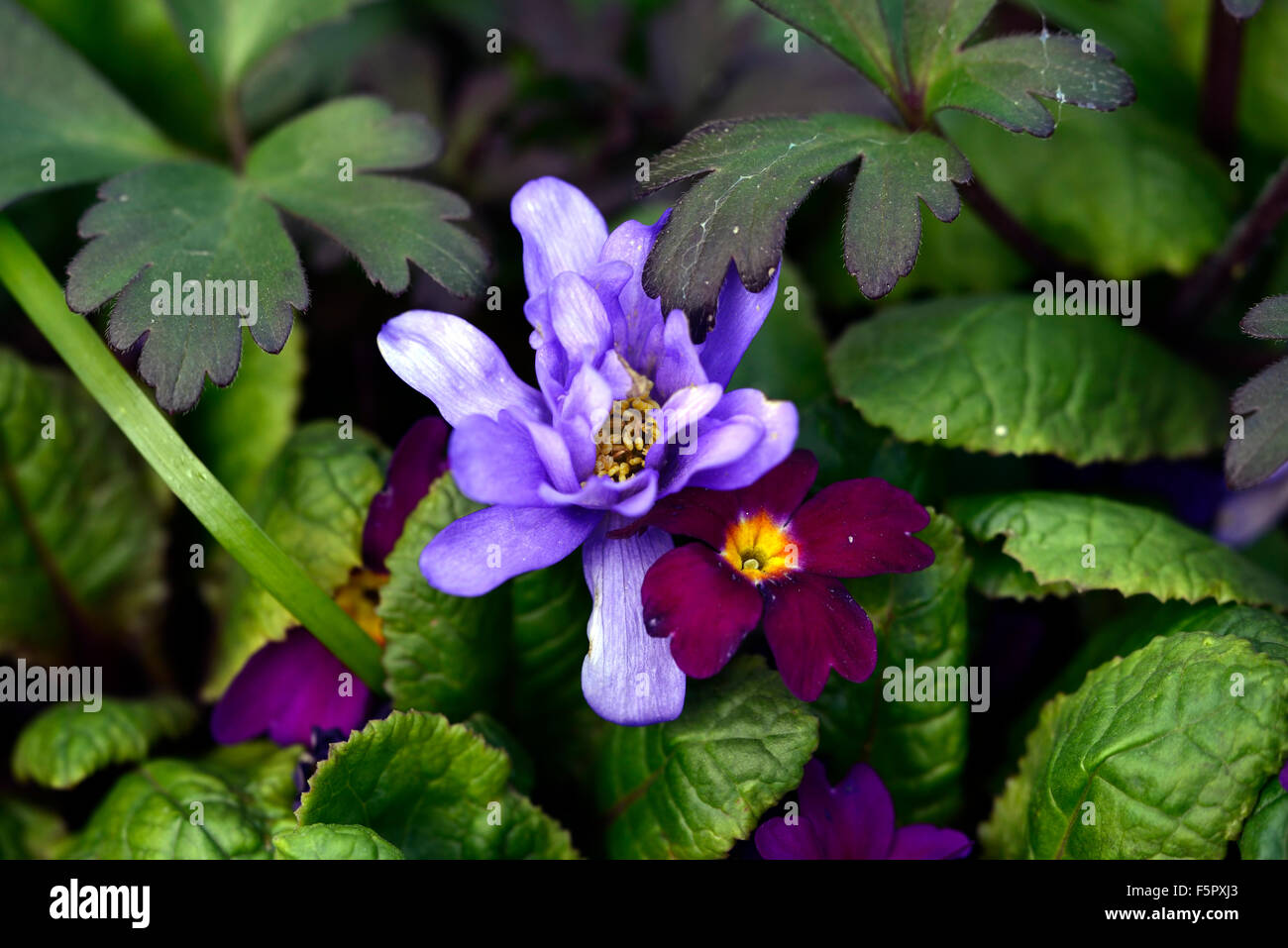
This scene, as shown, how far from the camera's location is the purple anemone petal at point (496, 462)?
0.82m

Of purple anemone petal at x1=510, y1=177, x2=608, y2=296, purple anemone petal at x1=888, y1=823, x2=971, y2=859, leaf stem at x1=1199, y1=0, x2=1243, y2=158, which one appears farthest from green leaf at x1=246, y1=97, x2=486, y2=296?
leaf stem at x1=1199, y1=0, x2=1243, y2=158

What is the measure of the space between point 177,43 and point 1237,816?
1.67 m

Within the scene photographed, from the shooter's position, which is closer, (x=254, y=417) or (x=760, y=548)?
(x=760, y=548)

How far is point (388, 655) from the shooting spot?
1066mm

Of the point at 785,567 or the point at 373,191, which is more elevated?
the point at 373,191

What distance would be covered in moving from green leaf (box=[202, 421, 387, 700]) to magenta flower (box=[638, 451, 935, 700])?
1.30 ft

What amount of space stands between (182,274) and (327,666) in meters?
0.43

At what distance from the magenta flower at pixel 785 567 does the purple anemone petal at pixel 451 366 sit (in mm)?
169

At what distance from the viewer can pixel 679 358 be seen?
97 cm

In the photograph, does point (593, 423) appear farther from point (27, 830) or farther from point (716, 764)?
point (27, 830)

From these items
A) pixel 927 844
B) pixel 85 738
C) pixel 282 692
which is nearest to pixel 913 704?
pixel 927 844

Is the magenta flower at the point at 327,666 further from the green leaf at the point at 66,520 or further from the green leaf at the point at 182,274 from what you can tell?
the green leaf at the point at 66,520
